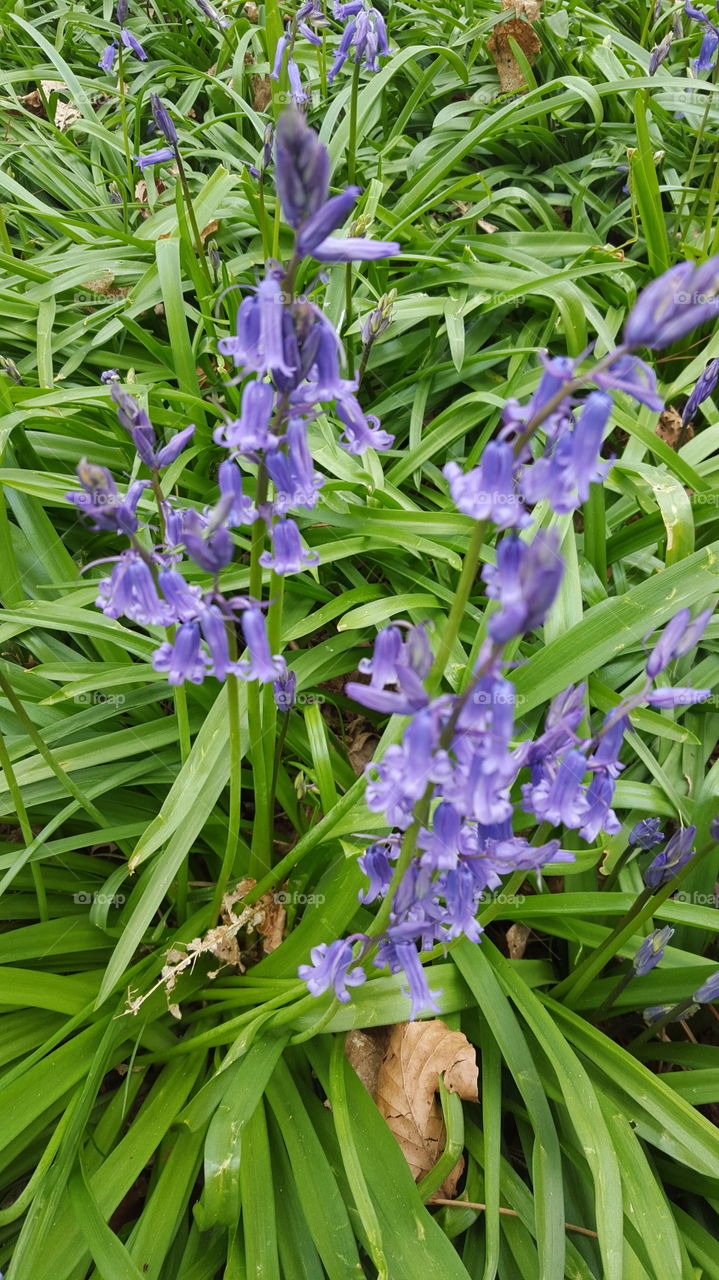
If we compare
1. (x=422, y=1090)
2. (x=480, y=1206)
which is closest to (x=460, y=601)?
(x=422, y=1090)

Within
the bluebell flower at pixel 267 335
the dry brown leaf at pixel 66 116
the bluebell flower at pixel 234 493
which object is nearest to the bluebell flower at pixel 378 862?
the bluebell flower at pixel 234 493

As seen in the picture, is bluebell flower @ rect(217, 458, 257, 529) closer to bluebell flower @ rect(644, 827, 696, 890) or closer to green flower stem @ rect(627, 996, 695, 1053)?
bluebell flower @ rect(644, 827, 696, 890)

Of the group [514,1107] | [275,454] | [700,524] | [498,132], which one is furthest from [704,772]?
[498,132]

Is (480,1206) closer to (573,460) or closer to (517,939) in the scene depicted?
(517,939)

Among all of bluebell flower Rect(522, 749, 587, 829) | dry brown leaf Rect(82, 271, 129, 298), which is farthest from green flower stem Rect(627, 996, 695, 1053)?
dry brown leaf Rect(82, 271, 129, 298)

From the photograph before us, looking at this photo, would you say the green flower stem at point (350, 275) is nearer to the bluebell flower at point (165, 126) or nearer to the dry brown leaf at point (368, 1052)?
the bluebell flower at point (165, 126)
